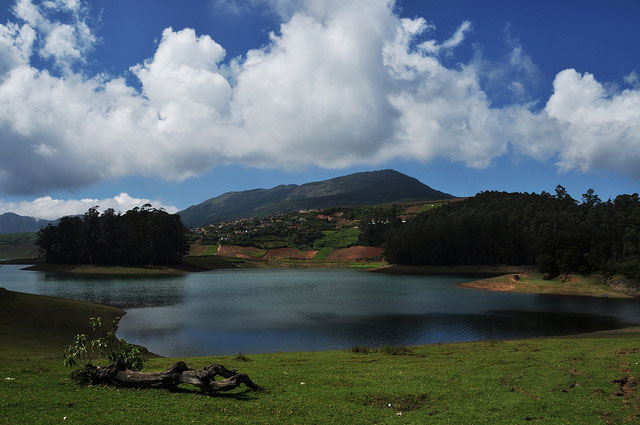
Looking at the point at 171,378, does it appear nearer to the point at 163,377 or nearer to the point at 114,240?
the point at 163,377

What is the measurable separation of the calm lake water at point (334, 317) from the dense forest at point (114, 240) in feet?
219

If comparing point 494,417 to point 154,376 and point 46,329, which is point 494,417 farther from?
point 46,329

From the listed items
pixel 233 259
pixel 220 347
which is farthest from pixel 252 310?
pixel 233 259

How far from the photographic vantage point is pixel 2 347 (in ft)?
84.8

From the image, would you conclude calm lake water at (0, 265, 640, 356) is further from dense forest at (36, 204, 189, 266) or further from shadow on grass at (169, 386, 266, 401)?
dense forest at (36, 204, 189, 266)

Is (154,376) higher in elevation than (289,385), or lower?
higher

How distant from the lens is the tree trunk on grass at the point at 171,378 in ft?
43.6

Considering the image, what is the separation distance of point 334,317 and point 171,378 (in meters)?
36.4

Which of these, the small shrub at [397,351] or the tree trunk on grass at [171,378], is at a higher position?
the tree trunk on grass at [171,378]

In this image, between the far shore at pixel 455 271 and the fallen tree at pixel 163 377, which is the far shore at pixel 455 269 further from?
the fallen tree at pixel 163 377

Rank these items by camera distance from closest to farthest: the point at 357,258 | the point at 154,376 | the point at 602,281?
the point at 154,376 < the point at 602,281 < the point at 357,258

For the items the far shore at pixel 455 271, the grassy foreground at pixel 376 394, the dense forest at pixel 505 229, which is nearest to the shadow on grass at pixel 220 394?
the grassy foreground at pixel 376 394

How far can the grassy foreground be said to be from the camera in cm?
1145

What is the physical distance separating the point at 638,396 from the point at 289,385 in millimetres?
12362
